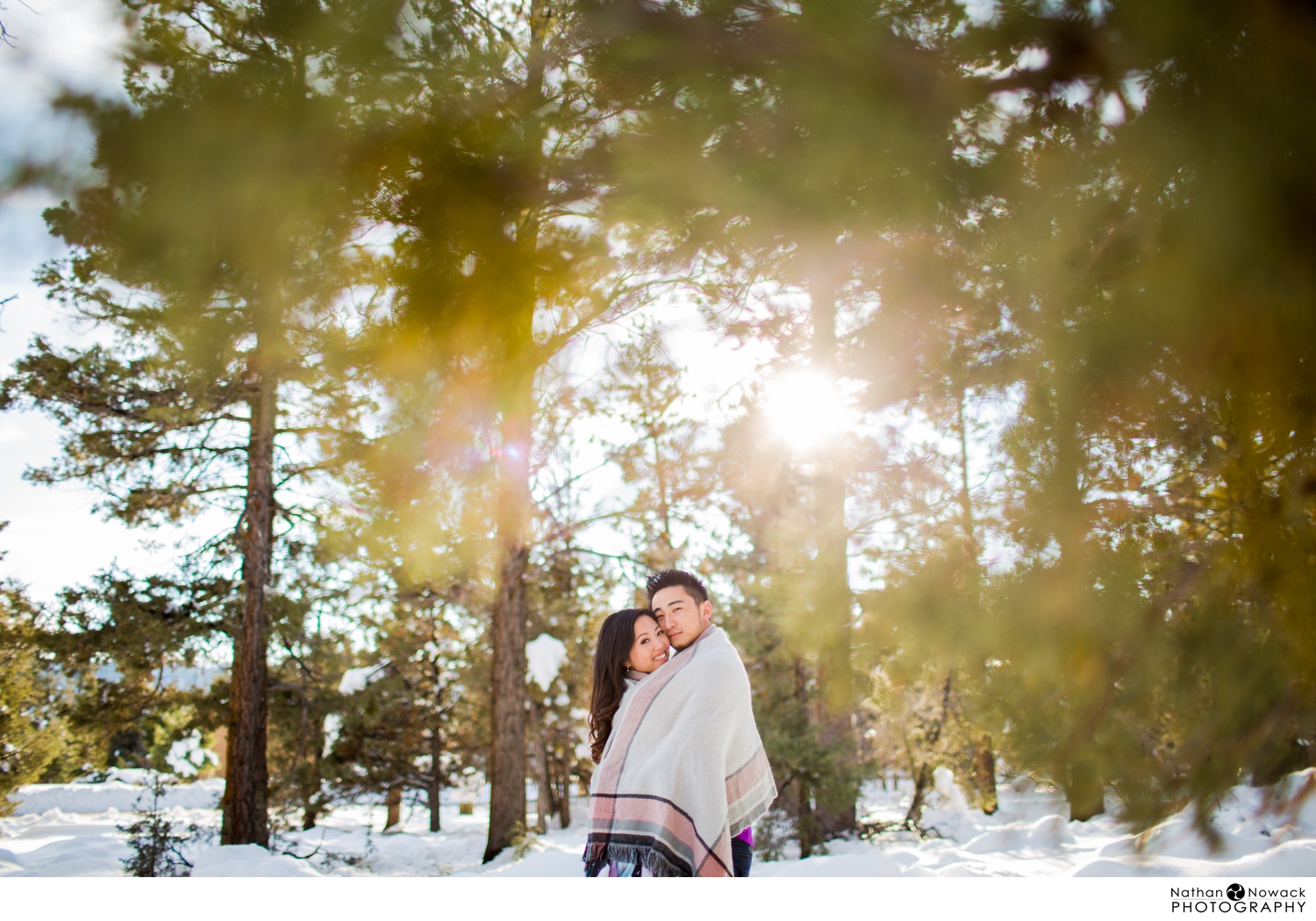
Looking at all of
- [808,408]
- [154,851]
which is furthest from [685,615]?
[154,851]

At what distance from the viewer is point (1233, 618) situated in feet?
4.46

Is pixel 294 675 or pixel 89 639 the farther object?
pixel 294 675

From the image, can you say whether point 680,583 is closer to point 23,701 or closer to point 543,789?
point 23,701

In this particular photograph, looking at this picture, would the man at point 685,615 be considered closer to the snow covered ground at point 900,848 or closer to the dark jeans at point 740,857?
the dark jeans at point 740,857

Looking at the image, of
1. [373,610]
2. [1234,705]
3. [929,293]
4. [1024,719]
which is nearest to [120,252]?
[929,293]

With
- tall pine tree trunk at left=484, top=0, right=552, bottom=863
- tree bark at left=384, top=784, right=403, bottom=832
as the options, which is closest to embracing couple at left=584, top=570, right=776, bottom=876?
tall pine tree trunk at left=484, top=0, right=552, bottom=863

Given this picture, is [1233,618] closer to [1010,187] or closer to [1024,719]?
[1024,719]

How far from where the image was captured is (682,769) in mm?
1968

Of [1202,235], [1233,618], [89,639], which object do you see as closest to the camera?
[1202,235]

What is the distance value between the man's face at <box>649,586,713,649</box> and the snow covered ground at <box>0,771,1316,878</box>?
918mm

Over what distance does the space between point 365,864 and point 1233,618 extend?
301 inches

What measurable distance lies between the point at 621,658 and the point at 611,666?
0.15 ft

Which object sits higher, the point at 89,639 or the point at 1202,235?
the point at 1202,235
